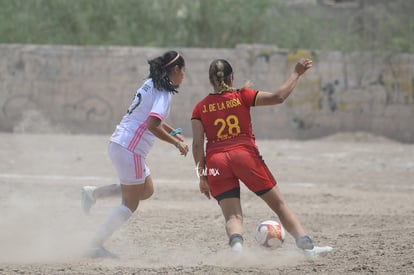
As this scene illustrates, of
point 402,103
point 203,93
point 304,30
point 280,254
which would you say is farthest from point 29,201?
Answer: point 304,30

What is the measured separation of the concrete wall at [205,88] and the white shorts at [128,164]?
33.6ft

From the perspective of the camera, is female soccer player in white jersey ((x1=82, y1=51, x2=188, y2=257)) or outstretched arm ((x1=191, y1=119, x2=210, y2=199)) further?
female soccer player in white jersey ((x1=82, y1=51, x2=188, y2=257))

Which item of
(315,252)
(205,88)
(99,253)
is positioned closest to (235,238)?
(315,252)

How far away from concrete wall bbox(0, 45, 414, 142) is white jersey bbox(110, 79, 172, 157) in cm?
1020

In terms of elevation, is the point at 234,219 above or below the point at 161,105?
below

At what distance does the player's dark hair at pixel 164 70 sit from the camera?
20.8ft

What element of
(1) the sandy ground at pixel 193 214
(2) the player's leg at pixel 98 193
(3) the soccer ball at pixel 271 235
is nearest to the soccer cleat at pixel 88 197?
(2) the player's leg at pixel 98 193

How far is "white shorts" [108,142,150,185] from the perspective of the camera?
644 centimetres

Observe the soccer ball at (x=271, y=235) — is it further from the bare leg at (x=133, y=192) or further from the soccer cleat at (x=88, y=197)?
the soccer cleat at (x=88, y=197)

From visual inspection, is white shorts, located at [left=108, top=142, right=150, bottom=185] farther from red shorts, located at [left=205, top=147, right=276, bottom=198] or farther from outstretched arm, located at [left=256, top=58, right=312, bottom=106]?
outstretched arm, located at [left=256, top=58, right=312, bottom=106]

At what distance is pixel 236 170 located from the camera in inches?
239

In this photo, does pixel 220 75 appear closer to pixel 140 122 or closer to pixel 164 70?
pixel 164 70

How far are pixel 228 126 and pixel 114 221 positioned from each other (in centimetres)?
135

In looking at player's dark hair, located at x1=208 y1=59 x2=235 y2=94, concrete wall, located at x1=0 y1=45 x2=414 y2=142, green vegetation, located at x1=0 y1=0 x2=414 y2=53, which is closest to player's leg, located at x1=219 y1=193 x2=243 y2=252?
player's dark hair, located at x1=208 y1=59 x2=235 y2=94
